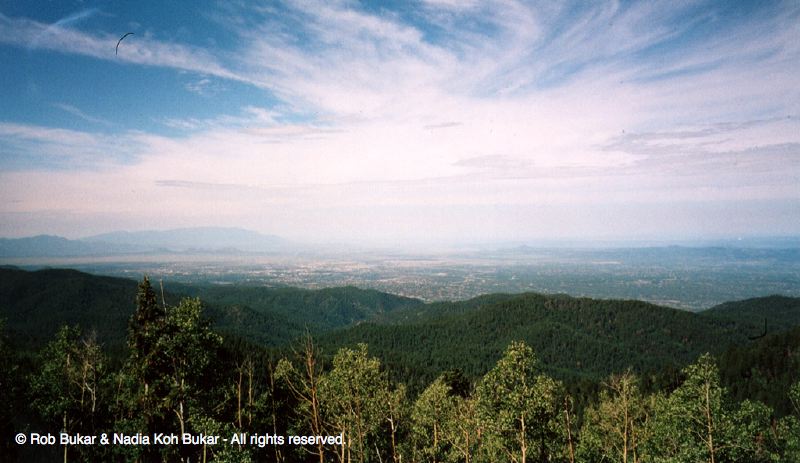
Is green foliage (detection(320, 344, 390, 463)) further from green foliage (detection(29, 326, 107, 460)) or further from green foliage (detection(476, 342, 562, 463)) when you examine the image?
green foliage (detection(29, 326, 107, 460))

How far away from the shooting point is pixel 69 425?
28562 millimetres

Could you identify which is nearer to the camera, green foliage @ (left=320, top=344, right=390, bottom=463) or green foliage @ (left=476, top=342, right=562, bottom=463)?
green foliage @ (left=476, top=342, right=562, bottom=463)

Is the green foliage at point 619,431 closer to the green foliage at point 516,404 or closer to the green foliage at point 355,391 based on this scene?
the green foliage at point 516,404

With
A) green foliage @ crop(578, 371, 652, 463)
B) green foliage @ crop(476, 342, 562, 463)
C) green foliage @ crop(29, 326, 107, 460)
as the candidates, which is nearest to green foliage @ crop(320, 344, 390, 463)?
green foliage @ crop(476, 342, 562, 463)

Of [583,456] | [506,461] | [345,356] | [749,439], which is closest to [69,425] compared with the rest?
[345,356]

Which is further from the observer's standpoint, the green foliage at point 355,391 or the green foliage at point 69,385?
the green foliage at point 69,385

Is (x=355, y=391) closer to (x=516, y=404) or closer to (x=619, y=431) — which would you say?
(x=516, y=404)

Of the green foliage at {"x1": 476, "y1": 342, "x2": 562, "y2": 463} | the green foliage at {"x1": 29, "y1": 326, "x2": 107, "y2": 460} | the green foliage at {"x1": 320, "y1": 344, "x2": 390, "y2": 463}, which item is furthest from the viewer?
the green foliage at {"x1": 29, "y1": 326, "x2": 107, "y2": 460}

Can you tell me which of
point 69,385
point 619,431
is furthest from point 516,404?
point 69,385

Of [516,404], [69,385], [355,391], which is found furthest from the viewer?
[69,385]

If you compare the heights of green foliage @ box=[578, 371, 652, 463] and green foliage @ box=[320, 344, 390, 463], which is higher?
green foliage @ box=[320, 344, 390, 463]

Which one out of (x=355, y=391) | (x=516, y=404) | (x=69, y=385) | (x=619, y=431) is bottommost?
(x=619, y=431)

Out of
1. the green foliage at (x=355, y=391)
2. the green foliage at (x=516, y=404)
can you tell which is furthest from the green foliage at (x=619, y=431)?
the green foliage at (x=355, y=391)

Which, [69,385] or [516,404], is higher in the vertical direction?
[516,404]
